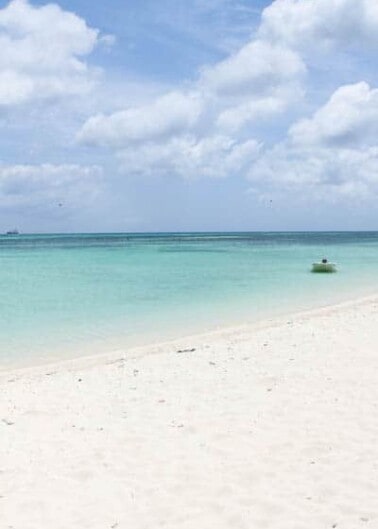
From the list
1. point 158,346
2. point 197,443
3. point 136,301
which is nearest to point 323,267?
point 136,301

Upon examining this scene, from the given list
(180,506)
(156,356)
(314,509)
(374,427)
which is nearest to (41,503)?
(180,506)

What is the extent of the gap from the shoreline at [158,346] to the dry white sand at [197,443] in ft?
2.92

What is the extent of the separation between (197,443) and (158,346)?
7624 millimetres

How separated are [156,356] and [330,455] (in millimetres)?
6662

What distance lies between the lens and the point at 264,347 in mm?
12984

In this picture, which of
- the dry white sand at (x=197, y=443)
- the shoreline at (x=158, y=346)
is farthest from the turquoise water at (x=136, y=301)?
the dry white sand at (x=197, y=443)

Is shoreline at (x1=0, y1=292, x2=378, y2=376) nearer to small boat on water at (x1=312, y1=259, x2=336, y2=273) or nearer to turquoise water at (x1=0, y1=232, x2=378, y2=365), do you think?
turquoise water at (x1=0, y1=232, x2=378, y2=365)

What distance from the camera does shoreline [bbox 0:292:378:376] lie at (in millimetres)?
12969

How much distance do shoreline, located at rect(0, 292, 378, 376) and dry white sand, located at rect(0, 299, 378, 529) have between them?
89cm

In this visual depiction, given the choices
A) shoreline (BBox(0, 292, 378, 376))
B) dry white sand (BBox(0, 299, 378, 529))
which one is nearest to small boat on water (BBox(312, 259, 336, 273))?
shoreline (BBox(0, 292, 378, 376))

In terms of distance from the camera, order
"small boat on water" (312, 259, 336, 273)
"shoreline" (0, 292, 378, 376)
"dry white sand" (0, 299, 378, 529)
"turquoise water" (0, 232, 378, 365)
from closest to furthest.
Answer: "dry white sand" (0, 299, 378, 529) < "shoreline" (0, 292, 378, 376) < "turquoise water" (0, 232, 378, 365) < "small boat on water" (312, 259, 336, 273)

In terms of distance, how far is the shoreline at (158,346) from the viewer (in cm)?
1297

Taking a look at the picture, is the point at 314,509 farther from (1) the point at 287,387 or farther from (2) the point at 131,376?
(2) the point at 131,376

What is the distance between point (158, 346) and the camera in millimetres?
14695
